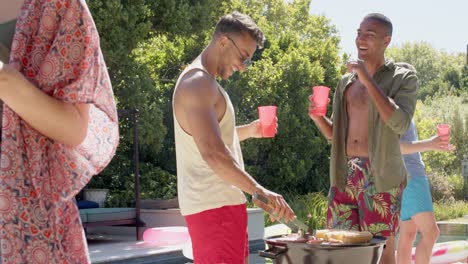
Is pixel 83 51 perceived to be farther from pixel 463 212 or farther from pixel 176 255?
pixel 463 212

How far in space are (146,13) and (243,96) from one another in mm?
5028

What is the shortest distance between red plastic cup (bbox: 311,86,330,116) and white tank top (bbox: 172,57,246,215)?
863 millimetres

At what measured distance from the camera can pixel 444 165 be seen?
19.8m

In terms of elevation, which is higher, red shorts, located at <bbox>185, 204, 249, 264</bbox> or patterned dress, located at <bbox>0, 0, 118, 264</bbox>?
patterned dress, located at <bbox>0, 0, 118, 264</bbox>

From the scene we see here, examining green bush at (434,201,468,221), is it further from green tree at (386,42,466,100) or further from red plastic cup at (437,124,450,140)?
green tree at (386,42,466,100)

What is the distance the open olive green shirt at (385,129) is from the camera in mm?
3609

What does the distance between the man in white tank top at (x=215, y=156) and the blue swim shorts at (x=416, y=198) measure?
2594 mm

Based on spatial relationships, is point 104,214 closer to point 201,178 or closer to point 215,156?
point 201,178

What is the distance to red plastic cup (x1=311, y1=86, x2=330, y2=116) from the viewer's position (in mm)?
3734

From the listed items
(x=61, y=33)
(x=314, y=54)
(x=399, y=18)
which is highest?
(x=399, y=18)

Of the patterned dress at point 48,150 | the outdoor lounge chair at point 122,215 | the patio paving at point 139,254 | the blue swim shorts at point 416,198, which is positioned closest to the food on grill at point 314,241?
the patterned dress at point 48,150

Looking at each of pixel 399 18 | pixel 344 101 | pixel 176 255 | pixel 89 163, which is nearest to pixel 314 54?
pixel 176 255

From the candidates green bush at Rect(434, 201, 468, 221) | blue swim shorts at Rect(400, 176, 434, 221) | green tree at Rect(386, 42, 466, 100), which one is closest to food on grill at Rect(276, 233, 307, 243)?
blue swim shorts at Rect(400, 176, 434, 221)

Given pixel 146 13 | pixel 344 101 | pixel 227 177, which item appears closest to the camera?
pixel 227 177
